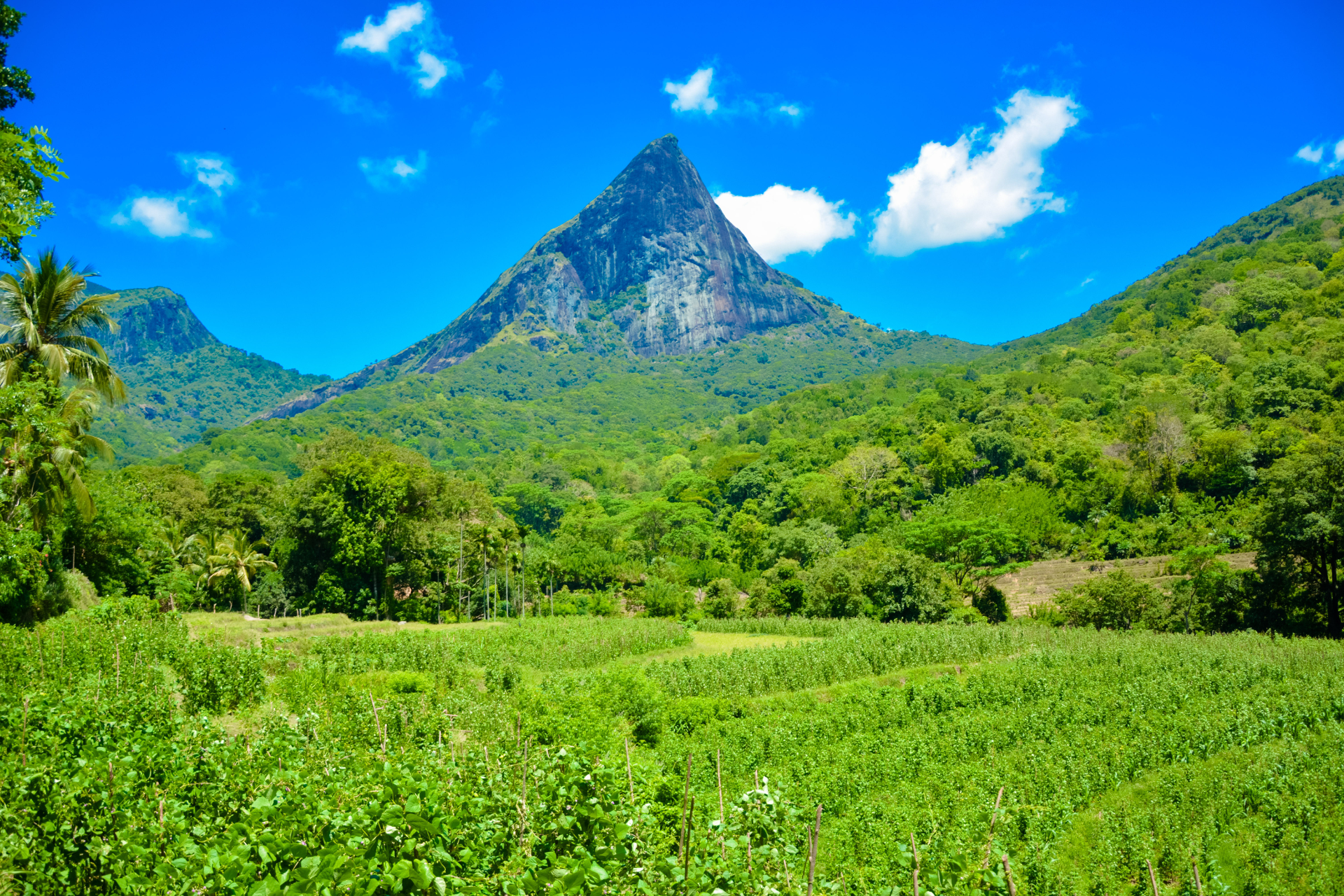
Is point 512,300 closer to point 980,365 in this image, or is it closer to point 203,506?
point 980,365

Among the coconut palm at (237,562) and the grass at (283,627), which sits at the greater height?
the coconut palm at (237,562)

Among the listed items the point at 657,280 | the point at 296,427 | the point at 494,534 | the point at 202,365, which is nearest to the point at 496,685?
the point at 494,534

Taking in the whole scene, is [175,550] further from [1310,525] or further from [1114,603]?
[1310,525]

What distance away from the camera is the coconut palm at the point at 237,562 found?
110 ft

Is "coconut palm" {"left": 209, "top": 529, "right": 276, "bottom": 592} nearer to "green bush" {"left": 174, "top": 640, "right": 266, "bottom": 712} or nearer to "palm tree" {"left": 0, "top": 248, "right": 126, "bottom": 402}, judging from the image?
"palm tree" {"left": 0, "top": 248, "right": 126, "bottom": 402}

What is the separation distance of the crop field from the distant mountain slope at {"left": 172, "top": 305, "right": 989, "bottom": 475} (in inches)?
3020

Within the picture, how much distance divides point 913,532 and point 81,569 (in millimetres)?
40387

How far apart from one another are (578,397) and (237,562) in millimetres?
111832

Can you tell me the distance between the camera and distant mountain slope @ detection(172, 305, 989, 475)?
345ft

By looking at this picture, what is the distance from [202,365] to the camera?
199750 mm

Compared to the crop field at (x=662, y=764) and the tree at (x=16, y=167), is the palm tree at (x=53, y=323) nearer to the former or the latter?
the crop field at (x=662, y=764)

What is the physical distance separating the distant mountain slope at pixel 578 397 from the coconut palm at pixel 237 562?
48523mm

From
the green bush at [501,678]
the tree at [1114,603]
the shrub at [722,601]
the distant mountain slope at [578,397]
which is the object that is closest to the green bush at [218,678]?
the green bush at [501,678]

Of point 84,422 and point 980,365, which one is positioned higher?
point 980,365
